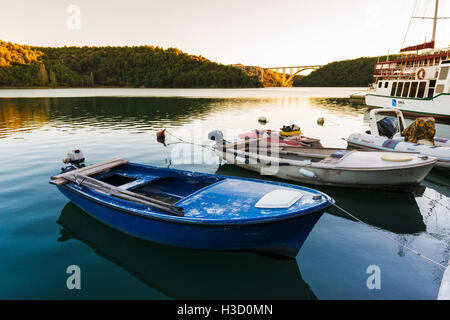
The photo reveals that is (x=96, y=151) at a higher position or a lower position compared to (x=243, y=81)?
lower

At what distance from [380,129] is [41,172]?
67.0ft

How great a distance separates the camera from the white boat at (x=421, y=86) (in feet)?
88.2

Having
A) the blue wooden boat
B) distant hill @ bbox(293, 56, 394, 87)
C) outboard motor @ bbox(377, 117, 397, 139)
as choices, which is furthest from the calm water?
distant hill @ bbox(293, 56, 394, 87)

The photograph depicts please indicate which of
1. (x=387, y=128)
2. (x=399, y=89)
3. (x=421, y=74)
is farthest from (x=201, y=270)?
(x=421, y=74)

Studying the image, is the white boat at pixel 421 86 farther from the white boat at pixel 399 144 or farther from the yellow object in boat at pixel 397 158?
the yellow object in boat at pixel 397 158

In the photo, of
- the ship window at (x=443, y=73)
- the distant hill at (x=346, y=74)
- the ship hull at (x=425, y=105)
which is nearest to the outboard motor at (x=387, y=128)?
the ship hull at (x=425, y=105)

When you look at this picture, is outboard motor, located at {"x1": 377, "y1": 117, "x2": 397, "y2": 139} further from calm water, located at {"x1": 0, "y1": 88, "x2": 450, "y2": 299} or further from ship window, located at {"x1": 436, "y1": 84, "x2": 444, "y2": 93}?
ship window, located at {"x1": 436, "y1": 84, "x2": 444, "y2": 93}

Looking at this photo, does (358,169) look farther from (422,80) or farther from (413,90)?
(413,90)

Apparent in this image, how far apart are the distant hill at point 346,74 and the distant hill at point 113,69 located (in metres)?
52.0

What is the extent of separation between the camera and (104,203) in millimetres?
7426

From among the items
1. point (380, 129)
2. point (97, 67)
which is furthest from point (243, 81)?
point (380, 129)

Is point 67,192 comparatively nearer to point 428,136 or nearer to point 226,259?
point 226,259

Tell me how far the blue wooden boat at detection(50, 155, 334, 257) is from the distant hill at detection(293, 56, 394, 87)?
17630 cm

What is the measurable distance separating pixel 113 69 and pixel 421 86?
6175 inches
